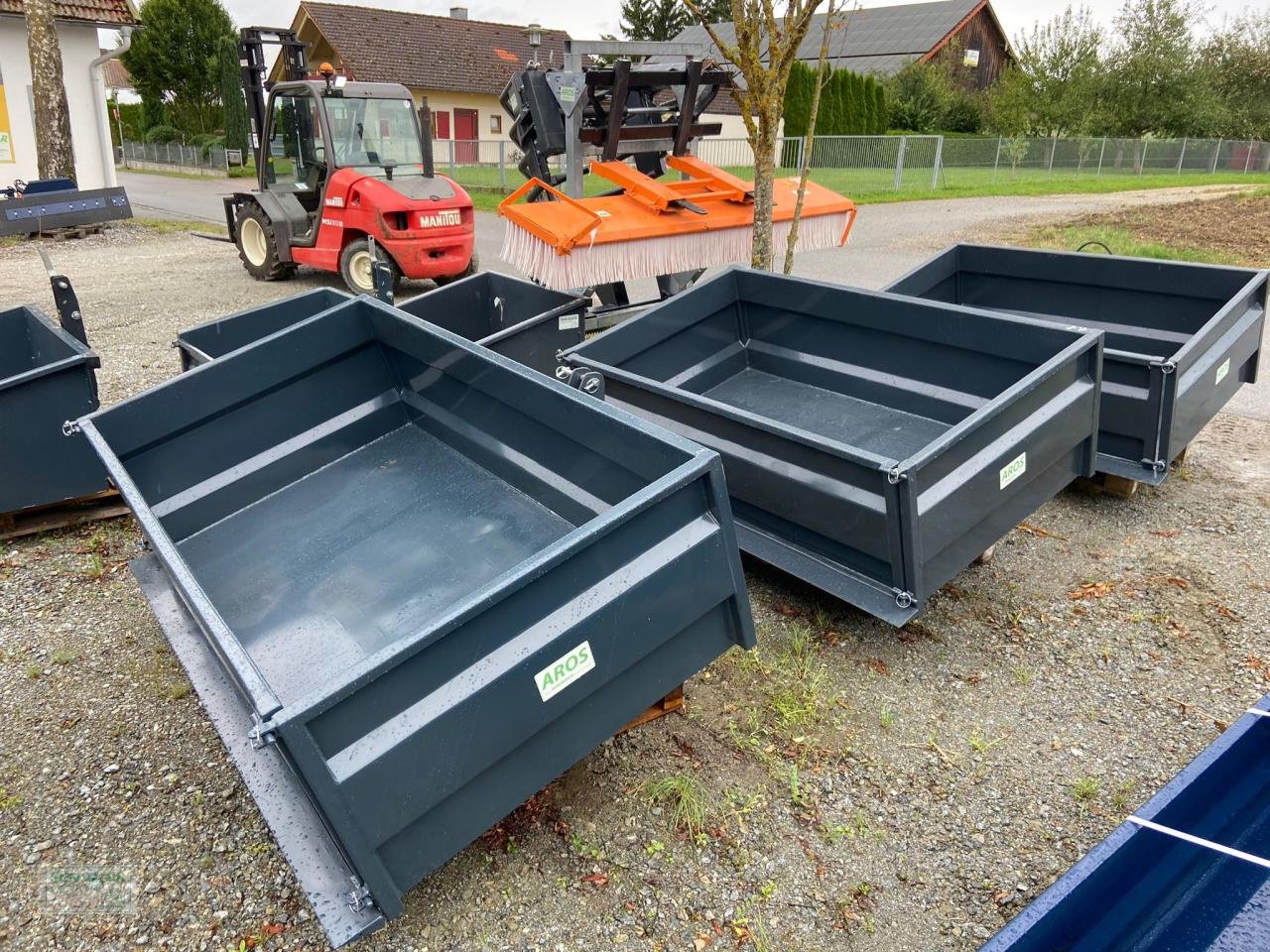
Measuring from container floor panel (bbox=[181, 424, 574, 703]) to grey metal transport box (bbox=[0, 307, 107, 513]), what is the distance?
119 cm

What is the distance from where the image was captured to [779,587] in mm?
3881

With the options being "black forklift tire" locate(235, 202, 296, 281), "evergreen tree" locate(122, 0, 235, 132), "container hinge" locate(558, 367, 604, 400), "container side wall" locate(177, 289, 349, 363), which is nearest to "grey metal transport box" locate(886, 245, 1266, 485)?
"container hinge" locate(558, 367, 604, 400)

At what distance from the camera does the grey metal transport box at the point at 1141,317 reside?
410 cm

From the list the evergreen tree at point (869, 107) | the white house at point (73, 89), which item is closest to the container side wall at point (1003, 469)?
the white house at point (73, 89)

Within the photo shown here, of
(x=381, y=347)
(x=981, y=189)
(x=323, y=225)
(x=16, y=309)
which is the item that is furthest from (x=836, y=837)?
(x=981, y=189)

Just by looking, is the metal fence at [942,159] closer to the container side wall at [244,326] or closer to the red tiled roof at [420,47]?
the red tiled roof at [420,47]

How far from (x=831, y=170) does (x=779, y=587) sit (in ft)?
67.1

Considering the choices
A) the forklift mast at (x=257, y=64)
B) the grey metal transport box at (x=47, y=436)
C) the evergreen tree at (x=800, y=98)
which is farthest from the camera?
the evergreen tree at (x=800, y=98)

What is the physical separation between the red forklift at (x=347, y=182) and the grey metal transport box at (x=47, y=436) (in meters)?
4.82

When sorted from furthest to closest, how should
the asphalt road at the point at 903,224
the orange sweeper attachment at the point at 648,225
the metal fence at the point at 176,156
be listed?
the metal fence at the point at 176,156 → the asphalt road at the point at 903,224 → the orange sweeper attachment at the point at 648,225

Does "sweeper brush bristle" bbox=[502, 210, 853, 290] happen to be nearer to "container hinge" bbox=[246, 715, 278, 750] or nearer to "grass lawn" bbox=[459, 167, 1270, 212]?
"container hinge" bbox=[246, 715, 278, 750]

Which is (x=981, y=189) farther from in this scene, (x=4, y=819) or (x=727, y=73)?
(x=4, y=819)

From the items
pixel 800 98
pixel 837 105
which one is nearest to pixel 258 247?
pixel 800 98

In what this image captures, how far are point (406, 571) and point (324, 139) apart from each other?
747 cm
